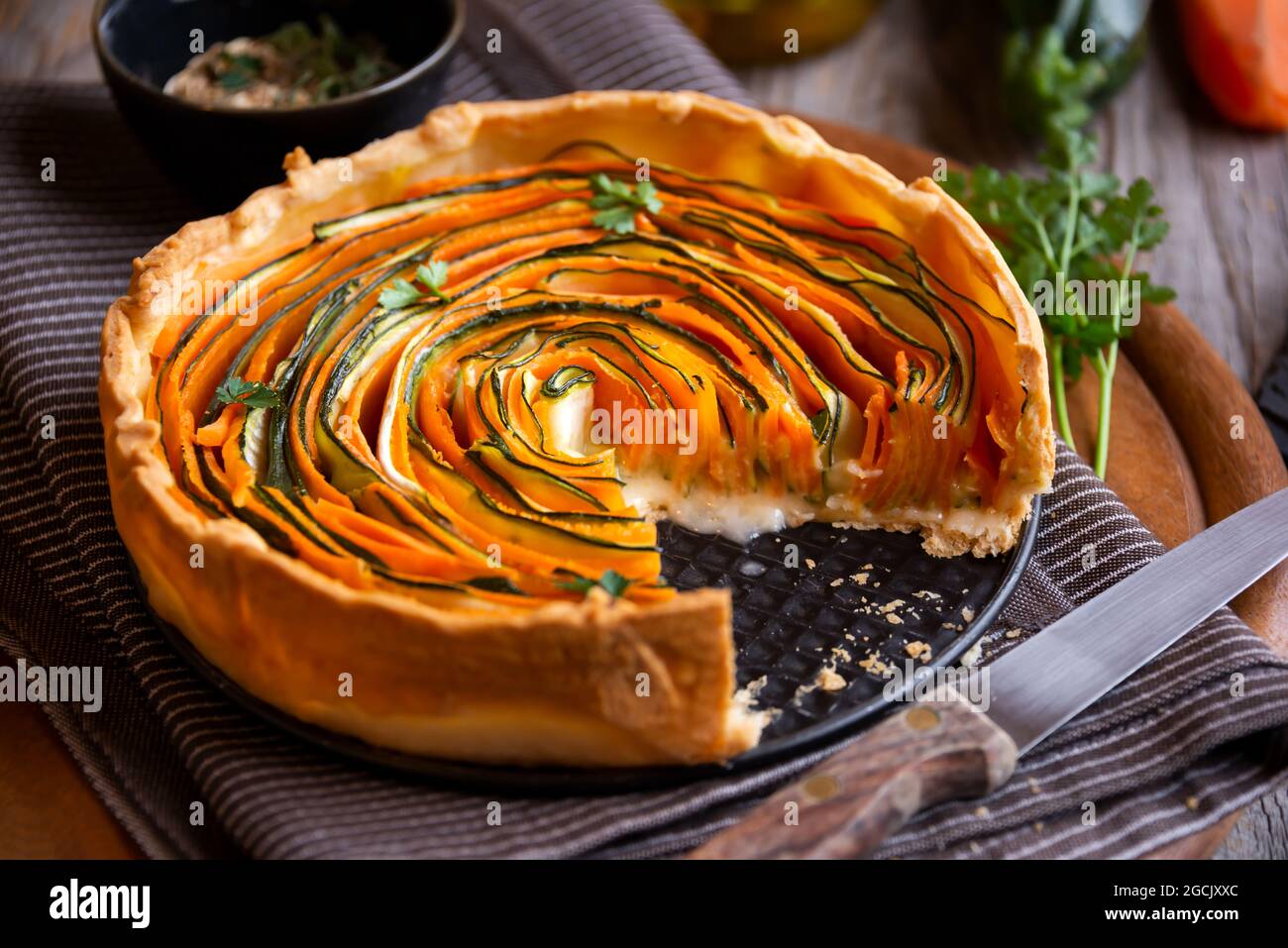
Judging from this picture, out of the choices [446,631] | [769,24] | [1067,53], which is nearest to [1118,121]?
[1067,53]

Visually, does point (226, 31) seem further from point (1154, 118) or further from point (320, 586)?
point (1154, 118)

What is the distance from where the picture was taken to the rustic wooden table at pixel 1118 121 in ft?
13.3

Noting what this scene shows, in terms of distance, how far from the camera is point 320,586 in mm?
2186

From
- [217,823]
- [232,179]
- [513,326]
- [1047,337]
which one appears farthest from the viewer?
[232,179]

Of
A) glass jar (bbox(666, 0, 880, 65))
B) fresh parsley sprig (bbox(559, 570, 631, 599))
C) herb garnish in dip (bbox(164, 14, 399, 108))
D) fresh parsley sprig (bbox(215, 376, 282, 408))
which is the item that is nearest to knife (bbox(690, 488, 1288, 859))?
fresh parsley sprig (bbox(559, 570, 631, 599))

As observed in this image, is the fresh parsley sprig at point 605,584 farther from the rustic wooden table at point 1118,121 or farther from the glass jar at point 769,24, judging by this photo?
the glass jar at point 769,24

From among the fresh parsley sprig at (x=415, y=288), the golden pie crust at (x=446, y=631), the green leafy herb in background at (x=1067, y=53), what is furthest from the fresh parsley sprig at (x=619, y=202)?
the green leafy herb in background at (x=1067, y=53)

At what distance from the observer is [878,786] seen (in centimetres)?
210

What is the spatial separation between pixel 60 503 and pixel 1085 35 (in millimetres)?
3383

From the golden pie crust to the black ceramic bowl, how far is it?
0.53m

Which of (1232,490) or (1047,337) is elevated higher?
(1047,337)

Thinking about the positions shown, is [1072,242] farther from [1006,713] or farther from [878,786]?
[878,786]

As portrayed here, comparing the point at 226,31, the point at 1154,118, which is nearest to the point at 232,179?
the point at 226,31

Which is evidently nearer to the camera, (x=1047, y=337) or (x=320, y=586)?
(x=320, y=586)
